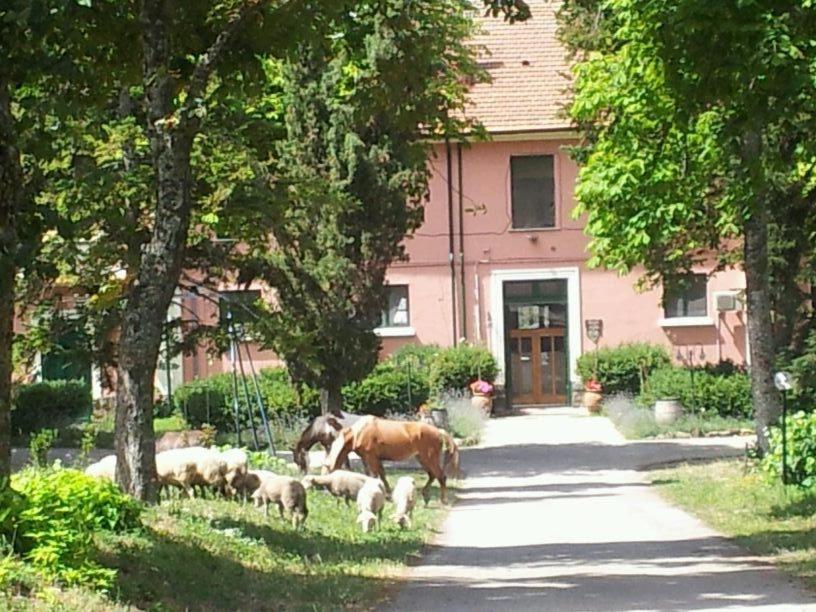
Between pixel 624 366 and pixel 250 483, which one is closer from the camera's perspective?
pixel 250 483

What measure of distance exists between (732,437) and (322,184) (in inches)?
592

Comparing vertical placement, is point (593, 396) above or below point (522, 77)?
below

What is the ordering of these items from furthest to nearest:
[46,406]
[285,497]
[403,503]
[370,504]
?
[46,406] → [403,503] → [370,504] → [285,497]

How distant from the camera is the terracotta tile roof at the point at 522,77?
160 ft

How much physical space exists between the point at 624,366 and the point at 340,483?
26913 millimetres

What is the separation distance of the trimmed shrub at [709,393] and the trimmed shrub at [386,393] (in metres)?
5.85

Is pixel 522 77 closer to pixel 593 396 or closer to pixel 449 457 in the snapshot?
pixel 593 396

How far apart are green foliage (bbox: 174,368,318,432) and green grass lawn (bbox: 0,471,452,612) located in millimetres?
19595

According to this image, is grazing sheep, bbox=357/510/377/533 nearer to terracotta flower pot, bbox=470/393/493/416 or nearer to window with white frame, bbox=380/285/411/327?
terracotta flower pot, bbox=470/393/493/416

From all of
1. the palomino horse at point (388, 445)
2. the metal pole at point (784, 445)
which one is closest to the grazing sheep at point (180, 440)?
the palomino horse at point (388, 445)

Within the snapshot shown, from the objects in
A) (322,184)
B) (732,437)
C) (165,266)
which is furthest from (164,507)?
(732,437)

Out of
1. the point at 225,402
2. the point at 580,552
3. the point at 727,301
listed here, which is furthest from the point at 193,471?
the point at 727,301

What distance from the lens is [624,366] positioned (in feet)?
151

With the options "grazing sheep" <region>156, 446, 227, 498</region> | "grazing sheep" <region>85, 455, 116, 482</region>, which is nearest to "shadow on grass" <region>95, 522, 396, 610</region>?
"grazing sheep" <region>156, 446, 227, 498</region>
